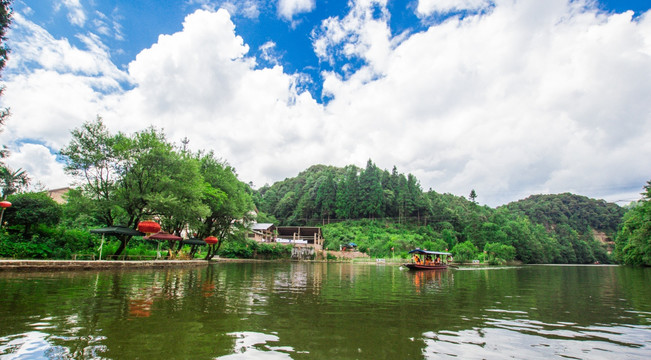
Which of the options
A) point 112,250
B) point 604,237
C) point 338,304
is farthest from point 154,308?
point 604,237

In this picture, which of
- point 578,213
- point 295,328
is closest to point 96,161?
point 295,328

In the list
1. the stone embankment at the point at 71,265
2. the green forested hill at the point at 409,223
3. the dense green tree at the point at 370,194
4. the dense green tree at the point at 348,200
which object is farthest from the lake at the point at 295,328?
the dense green tree at the point at 348,200

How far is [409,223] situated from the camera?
8362 centimetres

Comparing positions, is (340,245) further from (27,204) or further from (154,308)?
(154,308)

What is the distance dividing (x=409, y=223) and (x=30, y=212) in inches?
3017

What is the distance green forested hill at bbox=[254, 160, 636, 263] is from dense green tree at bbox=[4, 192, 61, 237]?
4837 centimetres

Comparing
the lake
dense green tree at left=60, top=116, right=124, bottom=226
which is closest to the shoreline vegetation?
dense green tree at left=60, top=116, right=124, bottom=226

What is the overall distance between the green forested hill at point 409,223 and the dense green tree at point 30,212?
48.4 metres

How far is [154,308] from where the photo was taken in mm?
7125

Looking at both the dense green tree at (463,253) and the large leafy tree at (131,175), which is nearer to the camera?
the large leafy tree at (131,175)

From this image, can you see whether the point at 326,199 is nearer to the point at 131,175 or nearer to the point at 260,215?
the point at 260,215

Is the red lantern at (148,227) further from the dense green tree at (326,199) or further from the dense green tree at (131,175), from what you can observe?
the dense green tree at (326,199)

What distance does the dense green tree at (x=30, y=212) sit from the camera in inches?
764

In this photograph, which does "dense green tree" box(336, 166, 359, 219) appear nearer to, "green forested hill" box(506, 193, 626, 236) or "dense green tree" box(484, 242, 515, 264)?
"dense green tree" box(484, 242, 515, 264)
